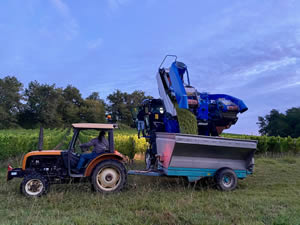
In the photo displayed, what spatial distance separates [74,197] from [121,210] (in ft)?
4.53

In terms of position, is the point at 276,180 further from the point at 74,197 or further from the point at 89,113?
the point at 89,113

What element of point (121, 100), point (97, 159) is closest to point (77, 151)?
point (97, 159)

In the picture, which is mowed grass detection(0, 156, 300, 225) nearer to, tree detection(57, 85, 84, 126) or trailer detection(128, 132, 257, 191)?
trailer detection(128, 132, 257, 191)

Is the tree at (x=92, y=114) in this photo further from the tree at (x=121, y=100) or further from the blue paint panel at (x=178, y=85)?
the blue paint panel at (x=178, y=85)

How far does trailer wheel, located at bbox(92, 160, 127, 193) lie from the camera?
549cm

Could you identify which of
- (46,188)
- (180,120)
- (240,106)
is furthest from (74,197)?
(240,106)

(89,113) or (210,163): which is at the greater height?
(89,113)

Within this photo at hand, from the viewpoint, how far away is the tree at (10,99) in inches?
2076

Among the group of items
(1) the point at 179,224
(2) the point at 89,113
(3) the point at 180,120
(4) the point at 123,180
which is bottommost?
(1) the point at 179,224

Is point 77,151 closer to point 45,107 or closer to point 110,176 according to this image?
point 110,176

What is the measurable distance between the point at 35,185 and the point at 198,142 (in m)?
3.89

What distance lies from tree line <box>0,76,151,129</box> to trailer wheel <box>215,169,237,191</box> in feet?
168

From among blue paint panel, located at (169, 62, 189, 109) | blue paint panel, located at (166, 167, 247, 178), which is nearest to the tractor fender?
blue paint panel, located at (166, 167, 247, 178)

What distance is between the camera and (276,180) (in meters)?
7.35
